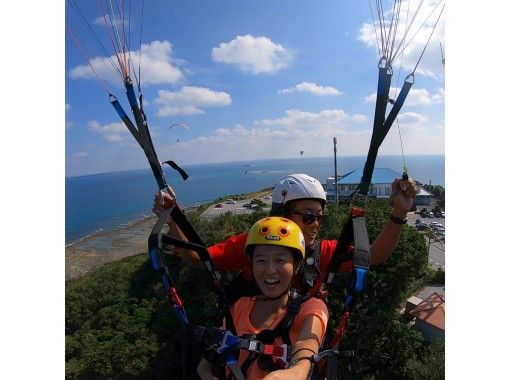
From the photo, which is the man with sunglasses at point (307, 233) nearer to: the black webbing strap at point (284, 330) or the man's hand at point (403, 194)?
the man's hand at point (403, 194)

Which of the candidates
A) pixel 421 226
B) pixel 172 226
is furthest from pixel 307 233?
pixel 421 226

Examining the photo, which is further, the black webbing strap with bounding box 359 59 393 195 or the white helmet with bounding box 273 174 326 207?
the white helmet with bounding box 273 174 326 207

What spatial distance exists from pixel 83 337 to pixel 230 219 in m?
10.6

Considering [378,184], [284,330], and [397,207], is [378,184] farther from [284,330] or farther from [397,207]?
[284,330]

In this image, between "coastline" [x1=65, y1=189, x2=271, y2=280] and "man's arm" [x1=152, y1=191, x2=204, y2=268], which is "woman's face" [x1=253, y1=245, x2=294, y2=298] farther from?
"coastline" [x1=65, y1=189, x2=271, y2=280]

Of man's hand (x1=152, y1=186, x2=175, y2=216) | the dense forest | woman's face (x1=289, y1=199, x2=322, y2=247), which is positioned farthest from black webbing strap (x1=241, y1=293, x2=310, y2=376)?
the dense forest

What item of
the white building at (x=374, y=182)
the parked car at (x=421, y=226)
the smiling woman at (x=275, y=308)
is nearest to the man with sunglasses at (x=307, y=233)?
the smiling woman at (x=275, y=308)

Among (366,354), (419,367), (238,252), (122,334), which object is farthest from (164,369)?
(238,252)

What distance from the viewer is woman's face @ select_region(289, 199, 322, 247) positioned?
299 cm

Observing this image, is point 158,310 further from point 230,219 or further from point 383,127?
point 383,127

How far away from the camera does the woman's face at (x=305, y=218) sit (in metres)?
2.99

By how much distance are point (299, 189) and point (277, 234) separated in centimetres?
80

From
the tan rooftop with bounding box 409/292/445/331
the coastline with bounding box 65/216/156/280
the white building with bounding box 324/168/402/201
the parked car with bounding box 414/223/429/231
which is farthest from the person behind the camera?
the white building with bounding box 324/168/402/201

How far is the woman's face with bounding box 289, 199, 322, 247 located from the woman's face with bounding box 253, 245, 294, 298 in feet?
2.07
